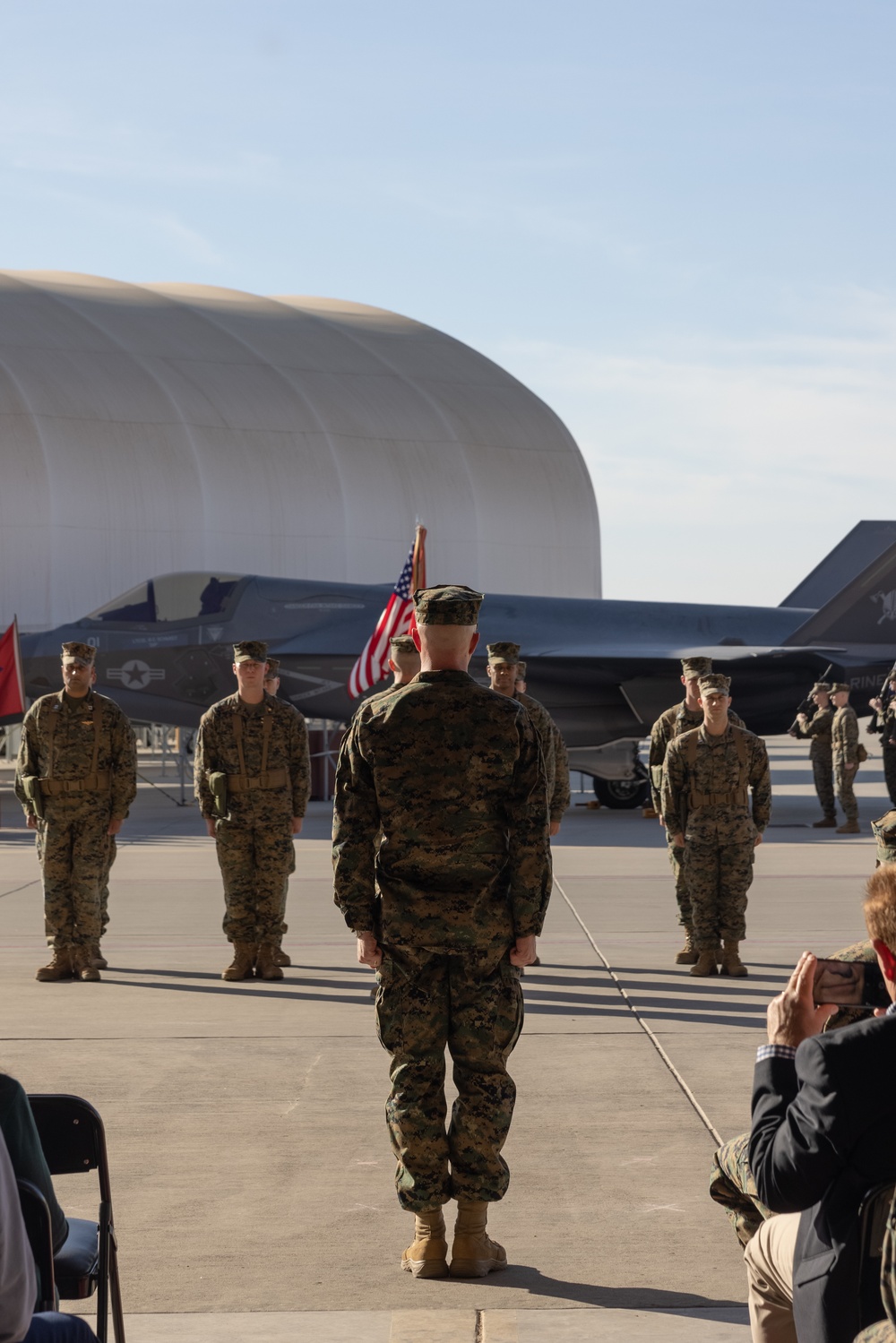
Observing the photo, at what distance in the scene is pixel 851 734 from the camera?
61.5ft

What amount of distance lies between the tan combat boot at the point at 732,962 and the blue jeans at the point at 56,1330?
6.81 meters

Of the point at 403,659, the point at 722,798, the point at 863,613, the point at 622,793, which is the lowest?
the point at 622,793

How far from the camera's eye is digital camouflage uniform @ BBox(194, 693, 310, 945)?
9.23 metres

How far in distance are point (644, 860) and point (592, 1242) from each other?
11419mm

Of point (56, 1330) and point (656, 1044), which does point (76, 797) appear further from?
point (56, 1330)

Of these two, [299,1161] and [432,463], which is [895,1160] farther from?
[432,463]

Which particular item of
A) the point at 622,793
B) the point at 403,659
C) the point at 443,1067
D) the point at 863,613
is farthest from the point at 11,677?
the point at 443,1067

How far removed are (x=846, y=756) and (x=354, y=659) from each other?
25.0 ft

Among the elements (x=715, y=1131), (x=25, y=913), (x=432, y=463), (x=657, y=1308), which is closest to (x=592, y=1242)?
(x=657, y=1308)

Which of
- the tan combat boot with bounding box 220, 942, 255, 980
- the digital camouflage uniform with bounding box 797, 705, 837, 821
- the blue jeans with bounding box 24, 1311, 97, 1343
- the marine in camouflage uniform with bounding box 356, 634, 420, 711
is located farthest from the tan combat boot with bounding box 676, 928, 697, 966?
the digital camouflage uniform with bounding box 797, 705, 837, 821

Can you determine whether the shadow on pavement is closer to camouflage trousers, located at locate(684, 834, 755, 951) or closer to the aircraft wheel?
camouflage trousers, located at locate(684, 834, 755, 951)

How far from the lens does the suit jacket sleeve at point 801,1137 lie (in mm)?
2723

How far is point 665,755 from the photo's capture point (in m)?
9.97

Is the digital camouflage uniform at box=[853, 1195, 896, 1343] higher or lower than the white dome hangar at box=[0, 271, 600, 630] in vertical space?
lower
